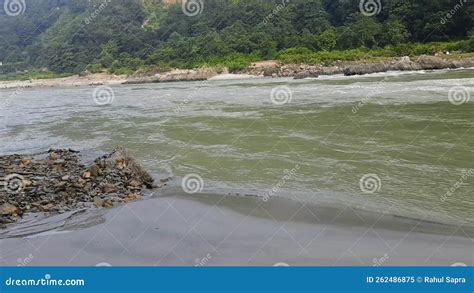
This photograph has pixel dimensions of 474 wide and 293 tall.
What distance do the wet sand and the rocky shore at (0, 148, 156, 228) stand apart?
2.13ft

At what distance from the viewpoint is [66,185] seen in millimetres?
8047

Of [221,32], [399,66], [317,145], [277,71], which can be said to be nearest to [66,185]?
[317,145]

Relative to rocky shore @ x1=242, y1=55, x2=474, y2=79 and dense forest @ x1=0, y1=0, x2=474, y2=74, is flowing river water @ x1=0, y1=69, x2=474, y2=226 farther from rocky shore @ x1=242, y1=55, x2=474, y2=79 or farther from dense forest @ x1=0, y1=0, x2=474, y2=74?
rocky shore @ x1=242, y1=55, x2=474, y2=79

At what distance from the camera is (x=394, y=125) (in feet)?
42.3

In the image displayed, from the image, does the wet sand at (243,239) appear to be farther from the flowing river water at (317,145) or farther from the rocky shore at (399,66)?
the rocky shore at (399,66)

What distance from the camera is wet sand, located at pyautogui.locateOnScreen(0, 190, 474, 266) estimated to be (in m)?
5.14

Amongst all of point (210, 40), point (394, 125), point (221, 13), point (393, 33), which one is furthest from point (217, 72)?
point (394, 125)

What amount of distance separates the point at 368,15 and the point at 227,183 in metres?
64.8

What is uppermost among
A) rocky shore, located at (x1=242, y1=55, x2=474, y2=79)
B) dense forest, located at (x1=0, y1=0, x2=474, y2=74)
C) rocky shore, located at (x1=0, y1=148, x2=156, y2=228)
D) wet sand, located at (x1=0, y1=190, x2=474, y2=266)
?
dense forest, located at (x1=0, y1=0, x2=474, y2=74)

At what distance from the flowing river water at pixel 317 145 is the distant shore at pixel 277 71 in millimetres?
18675

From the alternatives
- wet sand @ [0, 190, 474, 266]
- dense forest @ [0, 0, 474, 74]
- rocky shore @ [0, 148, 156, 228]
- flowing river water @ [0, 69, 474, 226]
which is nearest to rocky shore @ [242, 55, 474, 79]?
dense forest @ [0, 0, 474, 74]

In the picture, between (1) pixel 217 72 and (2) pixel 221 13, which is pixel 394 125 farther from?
(2) pixel 221 13

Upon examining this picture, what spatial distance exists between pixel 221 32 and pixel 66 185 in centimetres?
7464

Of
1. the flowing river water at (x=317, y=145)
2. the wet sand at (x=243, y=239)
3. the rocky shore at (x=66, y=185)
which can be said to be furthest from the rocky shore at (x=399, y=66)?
the wet sand at (x=243, y=239)
